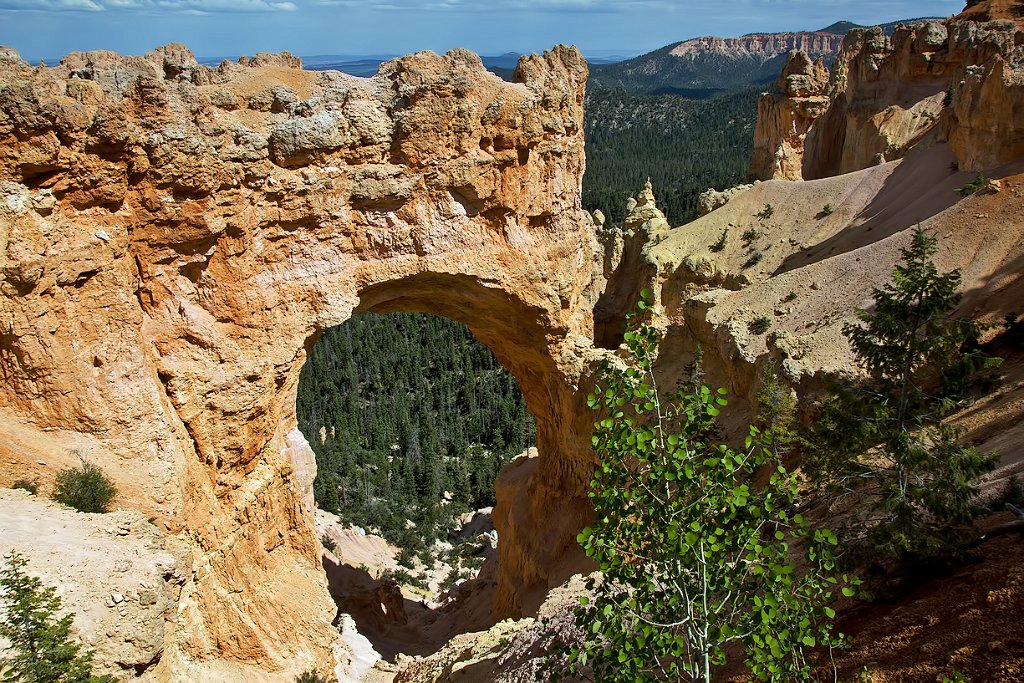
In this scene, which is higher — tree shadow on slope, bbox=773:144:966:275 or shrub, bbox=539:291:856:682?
tree shadow on slope, bbox=773:144:966:275

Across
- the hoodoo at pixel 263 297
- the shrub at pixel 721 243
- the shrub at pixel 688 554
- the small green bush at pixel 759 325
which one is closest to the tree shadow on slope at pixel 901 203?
the shrub at pixel 721 243

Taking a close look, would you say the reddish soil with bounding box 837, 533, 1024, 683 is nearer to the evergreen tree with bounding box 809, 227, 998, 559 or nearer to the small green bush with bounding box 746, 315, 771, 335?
the evergreen tree with bounding box 809, 227, 998, 559

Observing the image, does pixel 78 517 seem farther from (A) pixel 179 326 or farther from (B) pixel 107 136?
(B) pixel 107 136

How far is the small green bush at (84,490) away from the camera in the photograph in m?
11.0

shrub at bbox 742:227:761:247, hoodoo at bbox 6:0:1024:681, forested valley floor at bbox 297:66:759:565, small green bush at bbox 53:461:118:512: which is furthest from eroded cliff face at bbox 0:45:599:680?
shrub at bbox 742:227:761:247

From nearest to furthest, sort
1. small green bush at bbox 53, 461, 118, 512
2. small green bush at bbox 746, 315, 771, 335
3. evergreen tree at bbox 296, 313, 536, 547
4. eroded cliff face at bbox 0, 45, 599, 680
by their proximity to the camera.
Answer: small green bush at bbox 53, 461, 118, 512
eroded cliff face at bbox 0, 45, 599, 680
small green bush at bbox 746, 315, 771, 335
evergreen tree at bbox 296, 313, 536, 547

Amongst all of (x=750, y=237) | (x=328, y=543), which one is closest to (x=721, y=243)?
(x=750, y=237)

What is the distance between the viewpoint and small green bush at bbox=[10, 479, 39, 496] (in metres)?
11.1

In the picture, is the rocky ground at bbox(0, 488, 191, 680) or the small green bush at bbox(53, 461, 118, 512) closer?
the rocky ground at bbox(0, 488, 191, 680)

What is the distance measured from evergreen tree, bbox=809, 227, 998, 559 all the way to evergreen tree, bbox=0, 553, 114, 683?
9640mm

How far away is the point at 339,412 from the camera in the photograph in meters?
53.8

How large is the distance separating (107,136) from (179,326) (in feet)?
11.1

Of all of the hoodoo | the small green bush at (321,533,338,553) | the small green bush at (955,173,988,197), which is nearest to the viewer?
the hoodoo

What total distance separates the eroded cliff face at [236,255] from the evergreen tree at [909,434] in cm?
819
